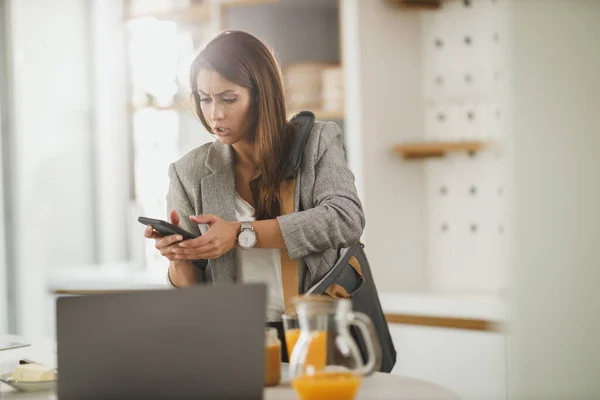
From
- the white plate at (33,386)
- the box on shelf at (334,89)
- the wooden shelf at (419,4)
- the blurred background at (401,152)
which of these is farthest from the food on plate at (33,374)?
the wooden shelf at (419,4)

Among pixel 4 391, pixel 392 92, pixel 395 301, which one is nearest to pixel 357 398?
pixel 4 391

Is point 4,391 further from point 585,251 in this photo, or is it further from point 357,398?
point 585,251

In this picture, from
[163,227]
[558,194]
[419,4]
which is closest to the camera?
[163,227]

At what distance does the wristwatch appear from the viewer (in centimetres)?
189

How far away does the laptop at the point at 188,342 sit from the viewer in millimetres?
1130

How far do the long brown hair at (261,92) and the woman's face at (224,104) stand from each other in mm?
17

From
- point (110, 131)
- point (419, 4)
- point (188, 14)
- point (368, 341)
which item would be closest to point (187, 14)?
point (188, 14)

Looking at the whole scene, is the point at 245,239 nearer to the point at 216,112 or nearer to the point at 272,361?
the point at 216,112

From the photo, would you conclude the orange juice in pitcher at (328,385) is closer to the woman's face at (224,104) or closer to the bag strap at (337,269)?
the bag strap at (337,269)

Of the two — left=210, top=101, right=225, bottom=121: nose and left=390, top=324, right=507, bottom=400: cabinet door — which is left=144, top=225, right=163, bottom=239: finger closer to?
left=210, top=101, right=225, bottom=121: nose

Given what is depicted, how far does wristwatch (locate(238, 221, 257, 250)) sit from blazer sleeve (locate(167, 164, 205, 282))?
0.24 m

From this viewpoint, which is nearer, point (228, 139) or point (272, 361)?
point (272, 361)

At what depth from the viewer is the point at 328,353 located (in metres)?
1.21

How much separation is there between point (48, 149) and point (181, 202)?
2.36 meters
